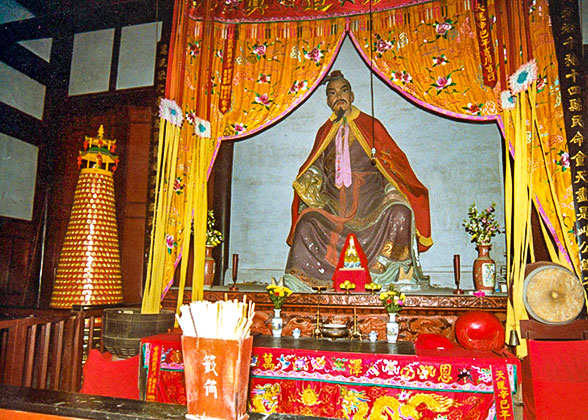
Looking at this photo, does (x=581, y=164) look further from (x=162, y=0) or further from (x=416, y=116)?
(x=162, y=0)

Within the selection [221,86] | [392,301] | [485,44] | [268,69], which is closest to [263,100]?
[268,69]

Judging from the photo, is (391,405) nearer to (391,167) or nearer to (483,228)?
(483,228)

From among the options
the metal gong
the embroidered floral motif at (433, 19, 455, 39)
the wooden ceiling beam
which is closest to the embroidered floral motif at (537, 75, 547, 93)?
the embroidered floral motif at (433, 19, 455, 39)

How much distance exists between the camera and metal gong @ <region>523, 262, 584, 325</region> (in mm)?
2977

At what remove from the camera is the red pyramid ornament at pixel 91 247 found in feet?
12.9

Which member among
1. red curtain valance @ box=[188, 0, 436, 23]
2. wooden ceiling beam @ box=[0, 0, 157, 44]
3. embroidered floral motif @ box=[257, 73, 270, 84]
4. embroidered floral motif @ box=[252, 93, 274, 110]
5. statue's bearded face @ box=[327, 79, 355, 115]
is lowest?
embroidered floral motif @ box=[252, 93, 274, 110]

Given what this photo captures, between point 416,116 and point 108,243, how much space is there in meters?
3.92

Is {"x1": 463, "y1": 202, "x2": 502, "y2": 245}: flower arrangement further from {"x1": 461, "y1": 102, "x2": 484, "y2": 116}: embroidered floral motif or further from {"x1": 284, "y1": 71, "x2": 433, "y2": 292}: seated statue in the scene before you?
{"x1": 461, "y1": 102, "x2": 484, "y2": 116}: embroidered floral motif

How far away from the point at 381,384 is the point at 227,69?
Result: 10.8 ft

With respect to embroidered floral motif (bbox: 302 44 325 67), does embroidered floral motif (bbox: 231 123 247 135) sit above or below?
below

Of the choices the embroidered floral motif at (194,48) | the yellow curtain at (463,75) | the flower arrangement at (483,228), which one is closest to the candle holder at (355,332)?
the flower arrangement at (483,228)

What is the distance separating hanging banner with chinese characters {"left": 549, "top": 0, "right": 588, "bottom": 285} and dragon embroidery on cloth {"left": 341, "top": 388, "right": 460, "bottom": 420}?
4.76ft

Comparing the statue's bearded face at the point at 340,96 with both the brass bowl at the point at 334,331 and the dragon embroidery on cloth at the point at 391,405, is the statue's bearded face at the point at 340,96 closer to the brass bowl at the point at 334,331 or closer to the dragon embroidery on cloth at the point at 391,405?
the brass bowl at the point at 334,331

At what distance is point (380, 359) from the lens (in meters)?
2.74
